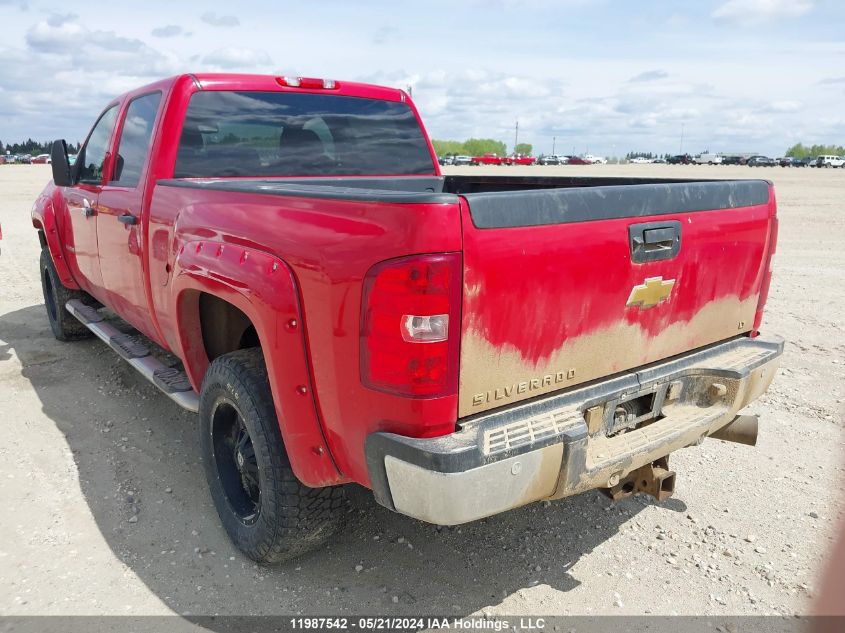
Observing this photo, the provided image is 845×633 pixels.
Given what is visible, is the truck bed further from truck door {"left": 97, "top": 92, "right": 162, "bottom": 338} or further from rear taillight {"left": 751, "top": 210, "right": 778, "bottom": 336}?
truck door {"left": 97, "top": 92, "right": 162, "bottom": 338}

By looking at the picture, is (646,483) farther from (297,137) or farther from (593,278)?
(297,137)

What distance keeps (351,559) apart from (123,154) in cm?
278

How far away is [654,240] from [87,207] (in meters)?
3.68

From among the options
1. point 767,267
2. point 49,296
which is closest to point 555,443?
point 767,267

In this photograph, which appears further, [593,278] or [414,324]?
[593,278]

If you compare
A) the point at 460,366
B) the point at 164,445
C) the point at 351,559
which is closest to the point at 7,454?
the point at 164,445

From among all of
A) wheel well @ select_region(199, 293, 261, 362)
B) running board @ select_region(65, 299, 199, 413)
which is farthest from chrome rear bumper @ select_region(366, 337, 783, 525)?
running board @ select_region(65, 299, 199, 413)

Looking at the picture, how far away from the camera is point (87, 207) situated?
4.46m

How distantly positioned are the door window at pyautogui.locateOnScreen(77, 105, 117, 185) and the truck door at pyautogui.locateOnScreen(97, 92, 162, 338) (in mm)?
286

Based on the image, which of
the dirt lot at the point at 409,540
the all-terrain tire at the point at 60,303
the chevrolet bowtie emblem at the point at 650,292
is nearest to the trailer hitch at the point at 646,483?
the dirt lot at the point at 409,540

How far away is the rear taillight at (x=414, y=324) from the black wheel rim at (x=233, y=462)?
118cm

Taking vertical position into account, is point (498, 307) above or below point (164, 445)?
above

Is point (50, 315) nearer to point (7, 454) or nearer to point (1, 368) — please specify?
point (1, 368)

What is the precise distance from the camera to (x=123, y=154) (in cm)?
411
